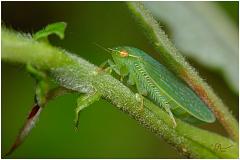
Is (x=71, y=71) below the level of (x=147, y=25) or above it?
below

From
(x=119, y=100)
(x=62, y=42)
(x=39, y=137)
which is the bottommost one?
(x=39, y=137)

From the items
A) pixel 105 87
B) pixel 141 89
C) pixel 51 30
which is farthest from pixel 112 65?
pixel 51 30

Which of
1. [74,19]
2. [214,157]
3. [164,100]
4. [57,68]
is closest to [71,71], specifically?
[57,68]

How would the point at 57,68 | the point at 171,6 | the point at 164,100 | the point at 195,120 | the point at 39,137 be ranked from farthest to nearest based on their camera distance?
the point at 39,137 → the point at 171,6 → the point at 195,120 → the point at 164,100 → the point at 57,68

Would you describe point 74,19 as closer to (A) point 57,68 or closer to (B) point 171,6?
(B) point 171,6

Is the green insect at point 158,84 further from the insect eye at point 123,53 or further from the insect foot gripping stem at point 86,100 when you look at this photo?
the insect foot gripping stem at point 86,100

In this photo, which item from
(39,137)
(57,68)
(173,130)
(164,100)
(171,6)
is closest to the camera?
(57,68)

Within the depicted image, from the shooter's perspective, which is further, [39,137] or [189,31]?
[39,137]
